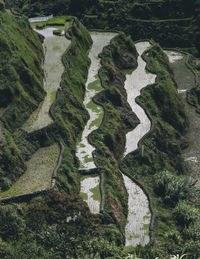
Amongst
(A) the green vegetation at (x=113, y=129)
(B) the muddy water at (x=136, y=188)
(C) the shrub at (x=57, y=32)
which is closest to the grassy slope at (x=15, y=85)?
(A) the green vegetation at (x=113, y=129)

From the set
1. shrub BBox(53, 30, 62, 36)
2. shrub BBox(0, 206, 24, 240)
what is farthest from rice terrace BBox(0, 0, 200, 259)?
shrub BBox(53, 30, 62, 36)

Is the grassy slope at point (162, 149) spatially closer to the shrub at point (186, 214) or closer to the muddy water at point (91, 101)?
the shrub at point (186, 214)

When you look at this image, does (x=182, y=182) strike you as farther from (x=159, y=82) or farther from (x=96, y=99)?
(x=159, y=82)


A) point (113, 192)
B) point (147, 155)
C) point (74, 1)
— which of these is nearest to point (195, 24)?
point (74, 1)

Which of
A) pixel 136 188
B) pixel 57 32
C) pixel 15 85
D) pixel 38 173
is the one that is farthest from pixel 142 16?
pixel 38 173

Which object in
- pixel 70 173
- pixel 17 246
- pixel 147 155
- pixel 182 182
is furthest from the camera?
pixel 147 155

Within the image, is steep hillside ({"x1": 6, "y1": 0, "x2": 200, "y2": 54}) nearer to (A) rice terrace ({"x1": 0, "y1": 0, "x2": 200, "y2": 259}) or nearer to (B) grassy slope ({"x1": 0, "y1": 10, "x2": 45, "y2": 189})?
(A) rice terrace ({"x1": 0, "y1": 0, "x2": 200, "y2": 259})
